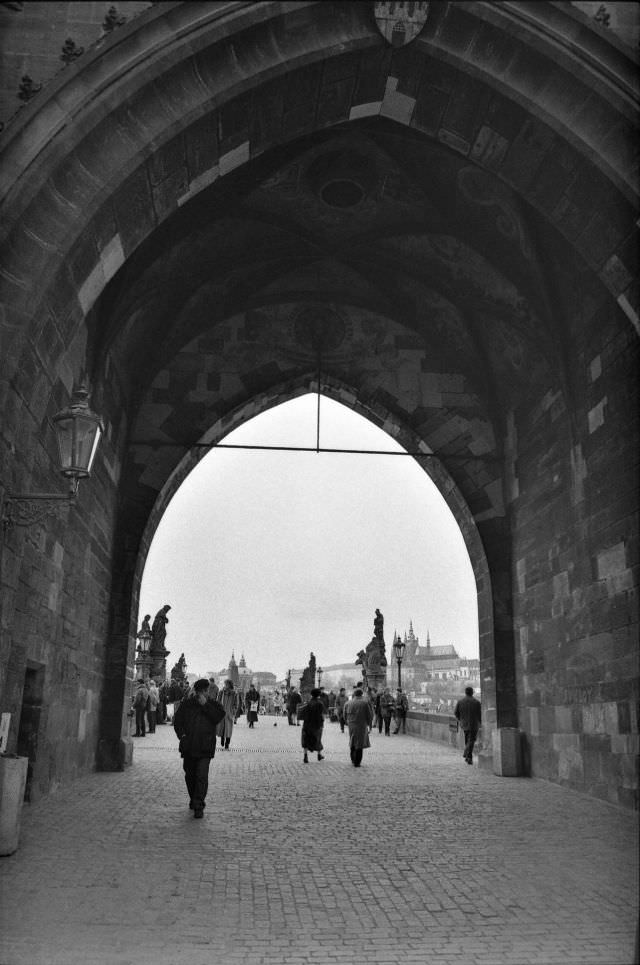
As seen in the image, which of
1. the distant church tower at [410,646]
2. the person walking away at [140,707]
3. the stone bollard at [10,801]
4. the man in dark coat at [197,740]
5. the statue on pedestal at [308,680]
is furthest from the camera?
the distant church tower at [410,646]

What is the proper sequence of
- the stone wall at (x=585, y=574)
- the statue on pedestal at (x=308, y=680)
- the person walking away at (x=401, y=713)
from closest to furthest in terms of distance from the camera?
1. the stone wall at (x=585, y=574)
2. the person walking away at (x=401, y=713)
3. the statue on pedestal at (x=308, y=680)

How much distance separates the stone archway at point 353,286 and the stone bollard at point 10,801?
3.32ft

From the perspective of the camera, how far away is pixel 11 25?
19.4 feet

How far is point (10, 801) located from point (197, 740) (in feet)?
7.17

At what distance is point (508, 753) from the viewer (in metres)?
11.2

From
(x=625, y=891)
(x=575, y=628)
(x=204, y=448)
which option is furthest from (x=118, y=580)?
(x=625, y=891)

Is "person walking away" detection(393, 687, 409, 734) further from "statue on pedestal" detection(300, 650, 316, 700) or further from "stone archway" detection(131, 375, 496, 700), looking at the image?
"statue on pedestal" detection(300, 650, 316, 700)

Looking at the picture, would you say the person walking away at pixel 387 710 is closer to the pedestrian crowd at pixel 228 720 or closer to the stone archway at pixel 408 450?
the pedestrian crowd at pixel 228 720

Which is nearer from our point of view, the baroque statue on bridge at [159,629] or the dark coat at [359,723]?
the dark coat at [359,723]

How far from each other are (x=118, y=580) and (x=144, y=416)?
102 inches

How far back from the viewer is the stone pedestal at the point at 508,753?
437 inches

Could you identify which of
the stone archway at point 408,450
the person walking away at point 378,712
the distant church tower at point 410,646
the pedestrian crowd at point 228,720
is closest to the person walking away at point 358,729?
the pedestrian crowd at point 228,720

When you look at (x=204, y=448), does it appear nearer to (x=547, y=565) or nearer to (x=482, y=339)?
(x=482, y=339)

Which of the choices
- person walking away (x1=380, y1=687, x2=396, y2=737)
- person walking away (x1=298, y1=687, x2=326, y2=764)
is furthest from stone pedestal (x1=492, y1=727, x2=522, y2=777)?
person walking away (x1=380, y1=687, x2=396, y2=737)
